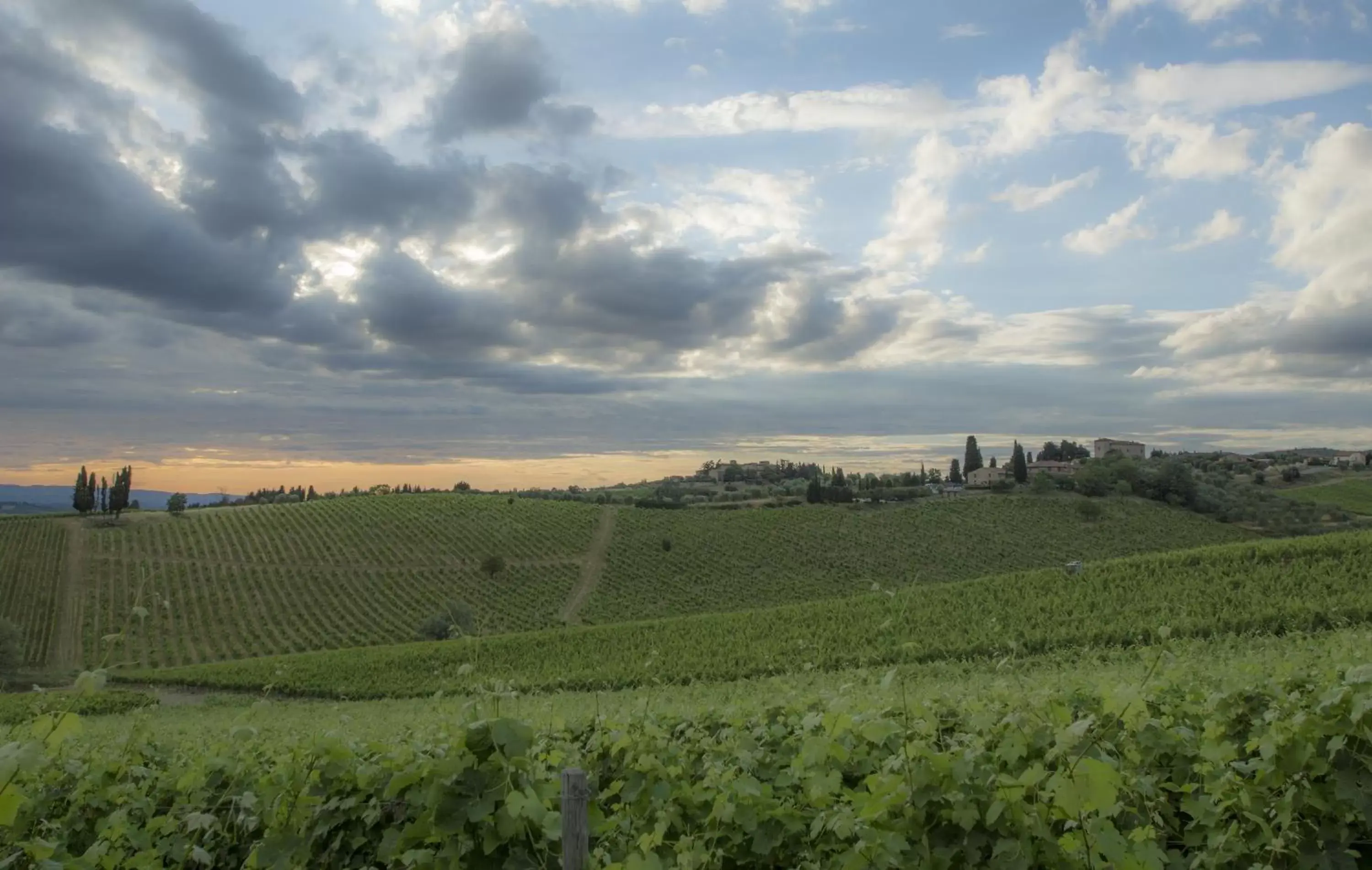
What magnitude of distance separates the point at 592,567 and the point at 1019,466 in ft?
218

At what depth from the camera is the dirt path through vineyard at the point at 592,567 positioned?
204 ft

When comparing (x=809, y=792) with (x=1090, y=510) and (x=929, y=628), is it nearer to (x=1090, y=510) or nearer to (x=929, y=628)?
(x=929, y=628)

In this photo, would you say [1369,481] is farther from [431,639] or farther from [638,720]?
[638,720]

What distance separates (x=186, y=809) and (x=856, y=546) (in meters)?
72.8

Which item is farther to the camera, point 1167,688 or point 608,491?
point 608,491

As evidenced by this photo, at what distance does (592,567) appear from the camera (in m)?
72.5

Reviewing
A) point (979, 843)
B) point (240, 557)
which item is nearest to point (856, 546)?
point (240, 557)

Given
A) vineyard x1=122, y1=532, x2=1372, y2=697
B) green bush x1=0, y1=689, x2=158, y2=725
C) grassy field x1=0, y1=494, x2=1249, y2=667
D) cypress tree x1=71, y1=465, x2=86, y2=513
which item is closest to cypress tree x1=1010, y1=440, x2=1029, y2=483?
grassy field x1=0, y1=494, x2=1249, y2=667

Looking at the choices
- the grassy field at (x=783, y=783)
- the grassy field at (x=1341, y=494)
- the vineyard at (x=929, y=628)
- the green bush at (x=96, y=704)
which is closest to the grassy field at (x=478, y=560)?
the vineyard at (x=929, y=628)

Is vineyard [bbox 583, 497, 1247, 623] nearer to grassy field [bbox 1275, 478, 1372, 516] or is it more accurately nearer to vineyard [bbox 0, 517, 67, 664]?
grassy field [bbox 1275, 478, 1372, 516]

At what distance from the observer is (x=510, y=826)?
2879 mm

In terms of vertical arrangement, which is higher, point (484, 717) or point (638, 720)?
point (484, 717)

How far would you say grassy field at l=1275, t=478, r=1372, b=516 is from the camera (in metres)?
95.9

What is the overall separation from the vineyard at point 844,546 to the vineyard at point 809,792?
54331mm
